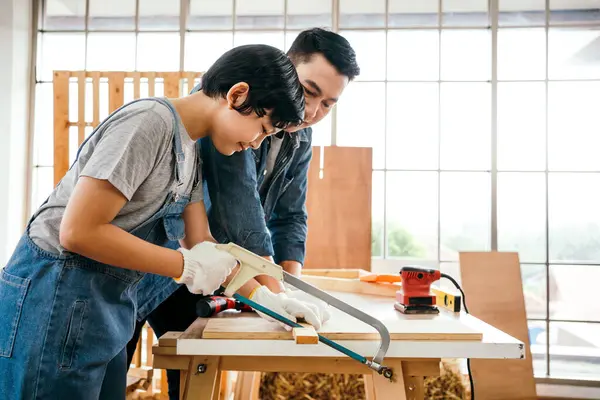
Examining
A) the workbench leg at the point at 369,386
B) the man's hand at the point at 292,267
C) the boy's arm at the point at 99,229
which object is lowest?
the workbench leg at the point at 369,386

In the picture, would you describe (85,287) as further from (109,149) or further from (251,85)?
(251,85)

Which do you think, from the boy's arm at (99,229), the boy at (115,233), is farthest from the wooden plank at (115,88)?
the boy's arm at (99,229)

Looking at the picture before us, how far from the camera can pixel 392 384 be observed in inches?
48.3

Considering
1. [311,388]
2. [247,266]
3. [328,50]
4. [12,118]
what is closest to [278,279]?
[247,266]

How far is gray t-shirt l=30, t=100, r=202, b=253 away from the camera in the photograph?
3.22 ft

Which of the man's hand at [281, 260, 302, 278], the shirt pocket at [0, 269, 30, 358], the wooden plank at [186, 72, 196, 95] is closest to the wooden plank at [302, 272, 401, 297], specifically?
the man's hand at [281, 260, 302, 278]

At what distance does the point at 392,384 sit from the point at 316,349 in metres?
0.21

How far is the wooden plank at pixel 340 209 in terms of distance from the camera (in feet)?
11.4

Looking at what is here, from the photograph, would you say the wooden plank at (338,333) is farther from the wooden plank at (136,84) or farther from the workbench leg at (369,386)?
the wooden plank at (136,84)

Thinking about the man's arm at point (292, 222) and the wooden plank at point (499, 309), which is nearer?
the man's arm at point (292, 222)

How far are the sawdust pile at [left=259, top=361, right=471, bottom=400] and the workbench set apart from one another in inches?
80.6

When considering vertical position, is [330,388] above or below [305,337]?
below

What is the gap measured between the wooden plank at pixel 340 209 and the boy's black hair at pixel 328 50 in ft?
5.98

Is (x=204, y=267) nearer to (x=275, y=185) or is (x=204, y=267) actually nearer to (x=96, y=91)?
(x=275, y=185)
